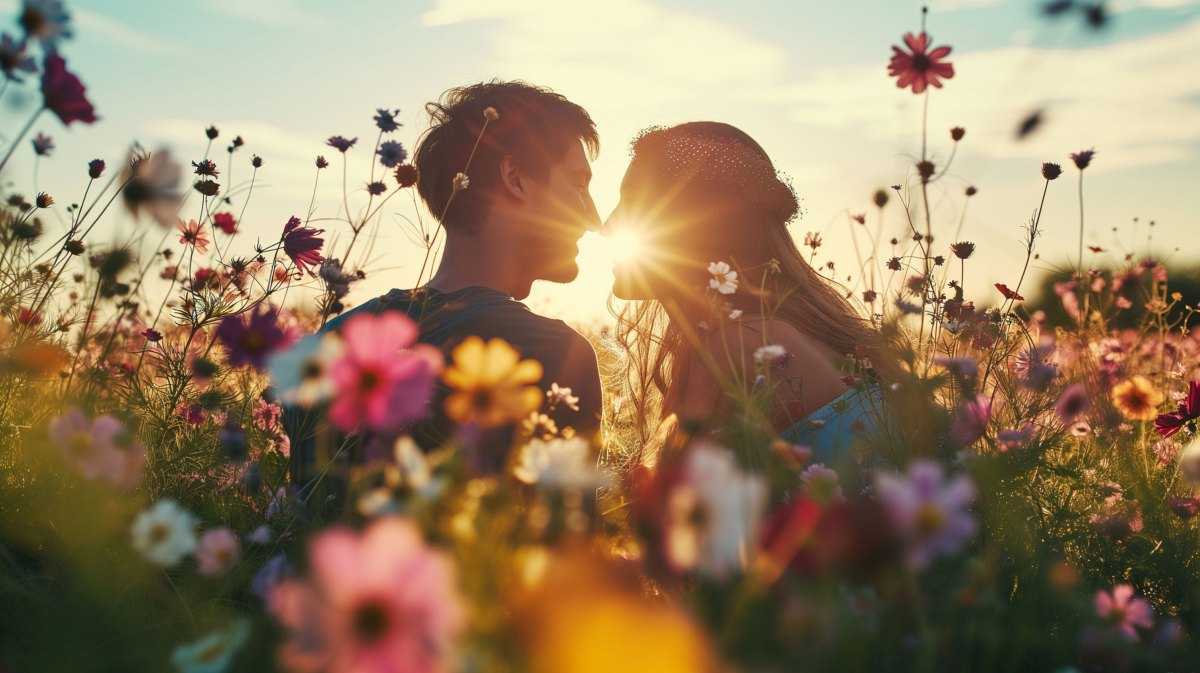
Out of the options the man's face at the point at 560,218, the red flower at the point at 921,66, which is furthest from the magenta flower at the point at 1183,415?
the man's face at the point at 560,218

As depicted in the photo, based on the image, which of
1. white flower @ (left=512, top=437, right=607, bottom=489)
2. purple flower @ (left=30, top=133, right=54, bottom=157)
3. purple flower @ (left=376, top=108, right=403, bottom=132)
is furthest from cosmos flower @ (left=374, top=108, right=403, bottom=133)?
white flower @ (left=512, top=437, right=607, bottom=489)

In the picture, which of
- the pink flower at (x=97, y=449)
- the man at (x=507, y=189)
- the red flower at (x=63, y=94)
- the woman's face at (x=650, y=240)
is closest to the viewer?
the pink flower at (x=97, y=449)

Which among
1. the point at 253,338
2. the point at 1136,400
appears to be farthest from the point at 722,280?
the point at 253,338

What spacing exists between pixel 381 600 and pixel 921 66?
5.22 ft

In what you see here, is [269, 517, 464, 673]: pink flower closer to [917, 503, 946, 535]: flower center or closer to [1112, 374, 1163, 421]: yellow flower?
[917, 503, 946, 535]: flower center

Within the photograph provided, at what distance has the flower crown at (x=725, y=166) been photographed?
4008 mm

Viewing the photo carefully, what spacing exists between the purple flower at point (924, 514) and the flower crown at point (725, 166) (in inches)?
133

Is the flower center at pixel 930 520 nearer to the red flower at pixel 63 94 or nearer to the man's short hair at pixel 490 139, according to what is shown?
the red flower at pixel 63 94

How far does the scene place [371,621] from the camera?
60cm

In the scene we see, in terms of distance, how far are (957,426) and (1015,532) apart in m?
0.24

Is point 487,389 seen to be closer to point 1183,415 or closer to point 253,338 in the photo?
point 253,338

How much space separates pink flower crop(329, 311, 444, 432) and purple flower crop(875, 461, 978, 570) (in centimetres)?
42

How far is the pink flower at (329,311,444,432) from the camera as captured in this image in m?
0.77

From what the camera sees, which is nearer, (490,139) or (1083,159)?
(1083,159)
